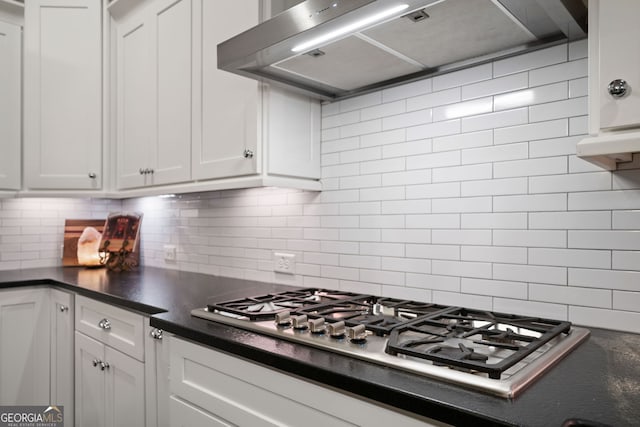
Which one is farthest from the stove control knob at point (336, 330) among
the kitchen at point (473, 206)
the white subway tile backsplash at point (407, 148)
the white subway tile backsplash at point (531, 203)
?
the white subway tile backsplash at point (407, 148)

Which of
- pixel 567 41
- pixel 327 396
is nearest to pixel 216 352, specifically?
pixel 327 396

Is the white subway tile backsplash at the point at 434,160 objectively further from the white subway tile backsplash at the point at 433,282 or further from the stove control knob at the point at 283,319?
the stove control knob at the point at 283,319

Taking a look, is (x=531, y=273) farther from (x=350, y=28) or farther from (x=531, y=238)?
(x=350, y=28)

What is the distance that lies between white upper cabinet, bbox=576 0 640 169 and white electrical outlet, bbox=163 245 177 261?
7.41 ft

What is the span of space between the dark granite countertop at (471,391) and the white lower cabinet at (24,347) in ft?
3.80

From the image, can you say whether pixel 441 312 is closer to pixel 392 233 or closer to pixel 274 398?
→ pixel 392 233

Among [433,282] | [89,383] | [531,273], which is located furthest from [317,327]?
[89,383]

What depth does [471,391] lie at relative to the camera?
2.59 feet

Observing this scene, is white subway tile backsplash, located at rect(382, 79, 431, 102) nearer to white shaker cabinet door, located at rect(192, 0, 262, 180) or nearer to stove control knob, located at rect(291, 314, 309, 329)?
white shaker cabinet door, located at rect(192, 0, 262, 180)

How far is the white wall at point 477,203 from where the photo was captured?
4.00 feet

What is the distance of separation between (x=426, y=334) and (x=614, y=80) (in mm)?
724

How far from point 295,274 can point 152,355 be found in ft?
2.24

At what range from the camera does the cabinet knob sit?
925 mm

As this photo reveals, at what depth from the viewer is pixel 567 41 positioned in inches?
49.6
